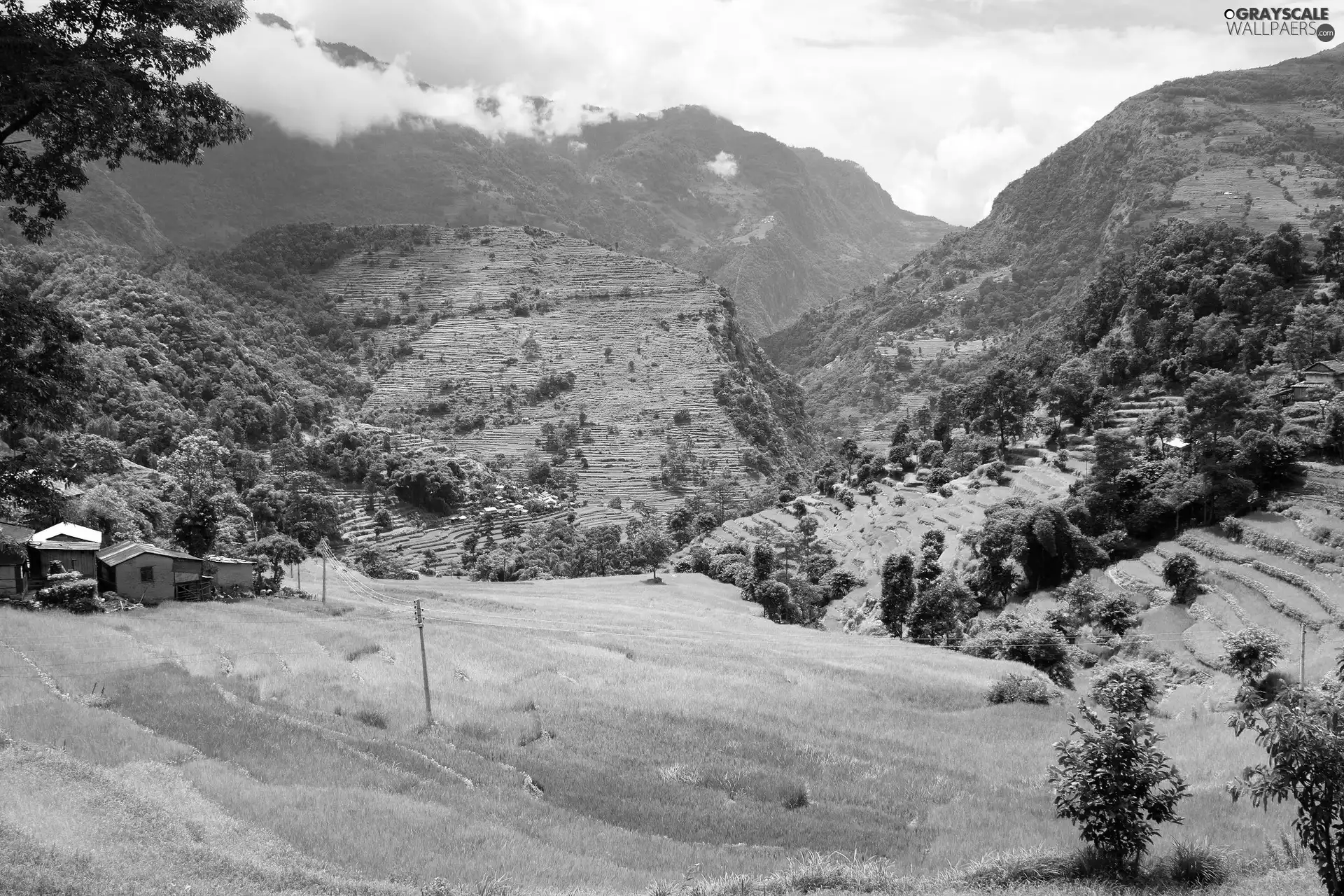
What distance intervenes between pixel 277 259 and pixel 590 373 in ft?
223

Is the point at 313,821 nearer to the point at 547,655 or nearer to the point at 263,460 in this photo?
the point at 547,655

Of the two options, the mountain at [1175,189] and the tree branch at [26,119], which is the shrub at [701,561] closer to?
the tree branch at [26,119]

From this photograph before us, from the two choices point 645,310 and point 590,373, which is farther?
point 645,310

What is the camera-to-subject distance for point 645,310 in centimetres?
16000

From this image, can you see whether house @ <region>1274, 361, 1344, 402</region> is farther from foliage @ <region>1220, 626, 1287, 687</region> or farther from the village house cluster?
the village house cluster

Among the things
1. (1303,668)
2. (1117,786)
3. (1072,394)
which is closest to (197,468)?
(1072,394)

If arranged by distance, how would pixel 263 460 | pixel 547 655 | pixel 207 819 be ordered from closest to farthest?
pixel 207 819 → pixel 547 655 → pixel 263 460

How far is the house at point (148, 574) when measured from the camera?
3662cm

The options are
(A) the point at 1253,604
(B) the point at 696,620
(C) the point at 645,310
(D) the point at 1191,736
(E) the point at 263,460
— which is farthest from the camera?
(C) the point at 645,310

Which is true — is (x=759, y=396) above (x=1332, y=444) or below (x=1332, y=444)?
above

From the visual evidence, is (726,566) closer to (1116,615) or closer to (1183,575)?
(1116,615)

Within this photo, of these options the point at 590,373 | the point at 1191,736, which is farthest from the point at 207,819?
the point at 590,373

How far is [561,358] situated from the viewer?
147875 millimetres

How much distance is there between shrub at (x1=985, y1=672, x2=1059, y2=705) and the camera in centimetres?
2669
